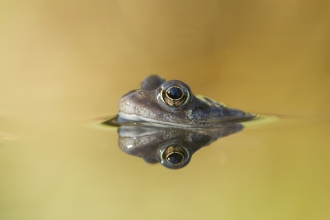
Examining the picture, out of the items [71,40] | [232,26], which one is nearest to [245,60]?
[232,26]

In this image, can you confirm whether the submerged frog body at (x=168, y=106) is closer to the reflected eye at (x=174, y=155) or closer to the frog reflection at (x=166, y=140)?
the frog reflection at (x=166, y=140)

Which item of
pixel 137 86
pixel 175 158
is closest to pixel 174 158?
pixel 175 158

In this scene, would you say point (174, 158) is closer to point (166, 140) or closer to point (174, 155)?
point (174, 155)

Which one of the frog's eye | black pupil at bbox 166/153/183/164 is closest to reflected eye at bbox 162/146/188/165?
black pupil at bbox 166/153/183/164

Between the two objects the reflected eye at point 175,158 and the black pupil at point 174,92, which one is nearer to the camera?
the reflected eye at point 175,158

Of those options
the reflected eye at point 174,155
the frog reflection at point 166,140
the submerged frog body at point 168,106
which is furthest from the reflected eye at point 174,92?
the reflected eye at point 174,155

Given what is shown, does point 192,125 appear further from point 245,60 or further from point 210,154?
point 245,60

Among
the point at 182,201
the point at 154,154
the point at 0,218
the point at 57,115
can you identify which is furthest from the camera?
the point at 57,115
